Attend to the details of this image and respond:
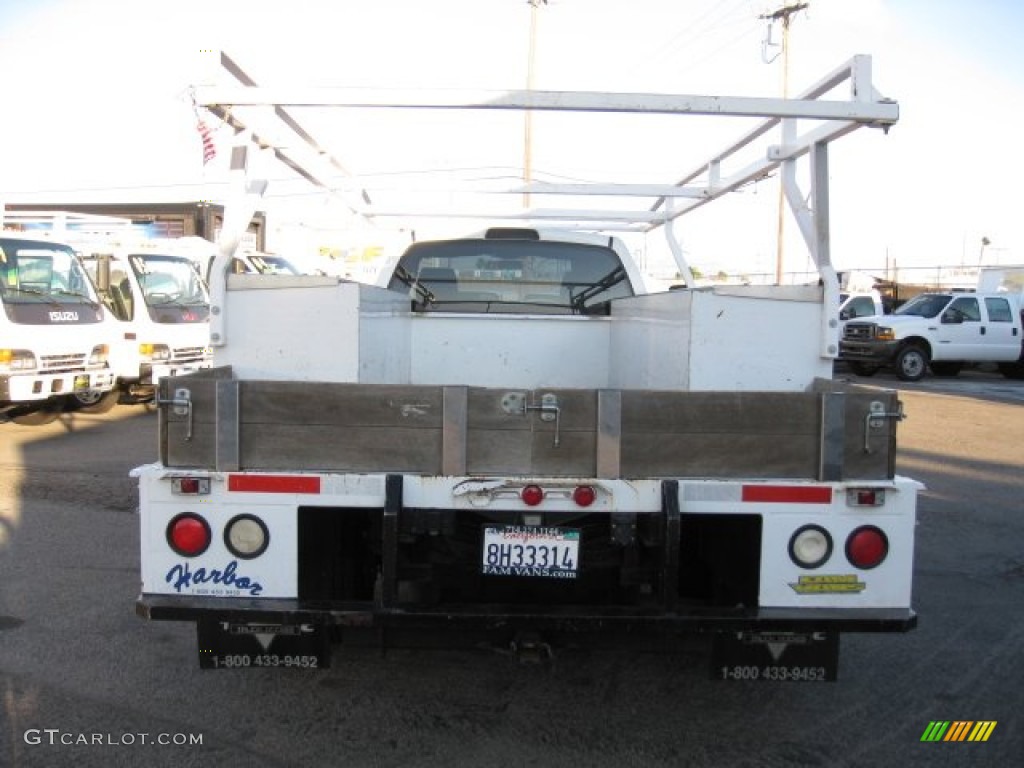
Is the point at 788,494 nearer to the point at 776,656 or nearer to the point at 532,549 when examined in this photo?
the point at 776,656

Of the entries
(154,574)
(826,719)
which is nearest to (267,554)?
(154,574)

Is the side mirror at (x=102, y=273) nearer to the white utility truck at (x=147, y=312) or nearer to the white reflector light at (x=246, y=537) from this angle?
the white utility truck at (x=147, y=312)

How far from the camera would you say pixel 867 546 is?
3188 millimetres

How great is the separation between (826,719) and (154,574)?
2.71 meters

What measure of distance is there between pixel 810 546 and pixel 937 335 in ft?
63.2

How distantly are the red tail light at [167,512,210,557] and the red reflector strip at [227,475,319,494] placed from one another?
0.57 ft

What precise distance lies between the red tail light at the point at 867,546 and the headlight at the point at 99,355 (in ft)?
32.2

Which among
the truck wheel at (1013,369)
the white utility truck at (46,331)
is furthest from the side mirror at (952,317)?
the white utility truck at (46,331)

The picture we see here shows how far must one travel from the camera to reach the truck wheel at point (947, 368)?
2243 cm

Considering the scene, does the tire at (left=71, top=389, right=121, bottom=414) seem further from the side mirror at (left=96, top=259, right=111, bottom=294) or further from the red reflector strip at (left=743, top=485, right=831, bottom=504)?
the red reflector strip at (left=743, top=485, right=831, bottom=504)

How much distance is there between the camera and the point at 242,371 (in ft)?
12.3

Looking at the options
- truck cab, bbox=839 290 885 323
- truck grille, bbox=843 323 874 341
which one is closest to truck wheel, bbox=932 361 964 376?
truck cab, bbox=839 290 885 323

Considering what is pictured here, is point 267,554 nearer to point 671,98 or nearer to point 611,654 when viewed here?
point 611,654

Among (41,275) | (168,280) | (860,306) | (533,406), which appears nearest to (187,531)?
(533,406)
